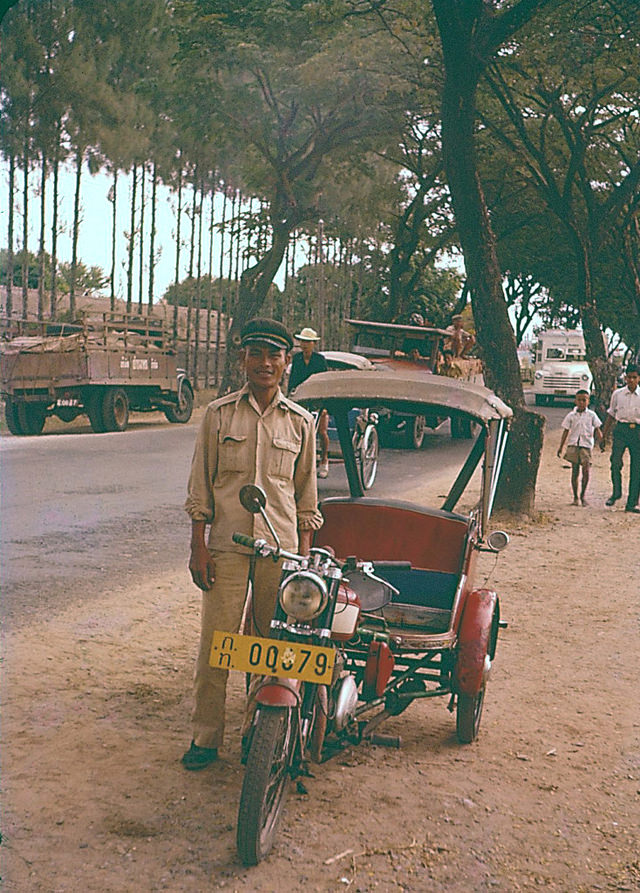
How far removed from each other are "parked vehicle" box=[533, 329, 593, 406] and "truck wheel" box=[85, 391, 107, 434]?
2295cm

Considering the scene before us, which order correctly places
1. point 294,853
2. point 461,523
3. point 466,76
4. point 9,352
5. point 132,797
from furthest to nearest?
point 9,352, point 466,76, point 461,523, point 132,797, point 294,853

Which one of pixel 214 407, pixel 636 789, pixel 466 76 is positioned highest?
pixel 466 76

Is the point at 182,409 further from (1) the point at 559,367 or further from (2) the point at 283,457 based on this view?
(2) the point at 283,457

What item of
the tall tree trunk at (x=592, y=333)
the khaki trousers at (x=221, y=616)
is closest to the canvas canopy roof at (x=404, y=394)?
the khaki trousers at (x=221, y=616)

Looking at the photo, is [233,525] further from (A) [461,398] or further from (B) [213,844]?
(A) [461,398]

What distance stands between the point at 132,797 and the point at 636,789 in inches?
82.9

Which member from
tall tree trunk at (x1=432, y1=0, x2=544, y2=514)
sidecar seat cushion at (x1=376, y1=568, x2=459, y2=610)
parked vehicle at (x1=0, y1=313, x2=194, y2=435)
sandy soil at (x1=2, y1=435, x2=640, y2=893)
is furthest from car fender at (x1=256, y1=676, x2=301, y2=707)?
parked vehicle at (x1=0, y1=313, x2=194, y2=435)

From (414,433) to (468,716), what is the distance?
1572cm

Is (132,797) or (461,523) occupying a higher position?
(461,523)

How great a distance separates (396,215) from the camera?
3694 centimetres

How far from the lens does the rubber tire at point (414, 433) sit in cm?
2041

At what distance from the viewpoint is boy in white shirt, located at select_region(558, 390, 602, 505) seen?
13953 millimetres

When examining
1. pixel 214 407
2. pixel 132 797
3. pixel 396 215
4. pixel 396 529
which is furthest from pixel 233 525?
pixel 396 215

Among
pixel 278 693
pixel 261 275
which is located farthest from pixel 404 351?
pixel 278 693
